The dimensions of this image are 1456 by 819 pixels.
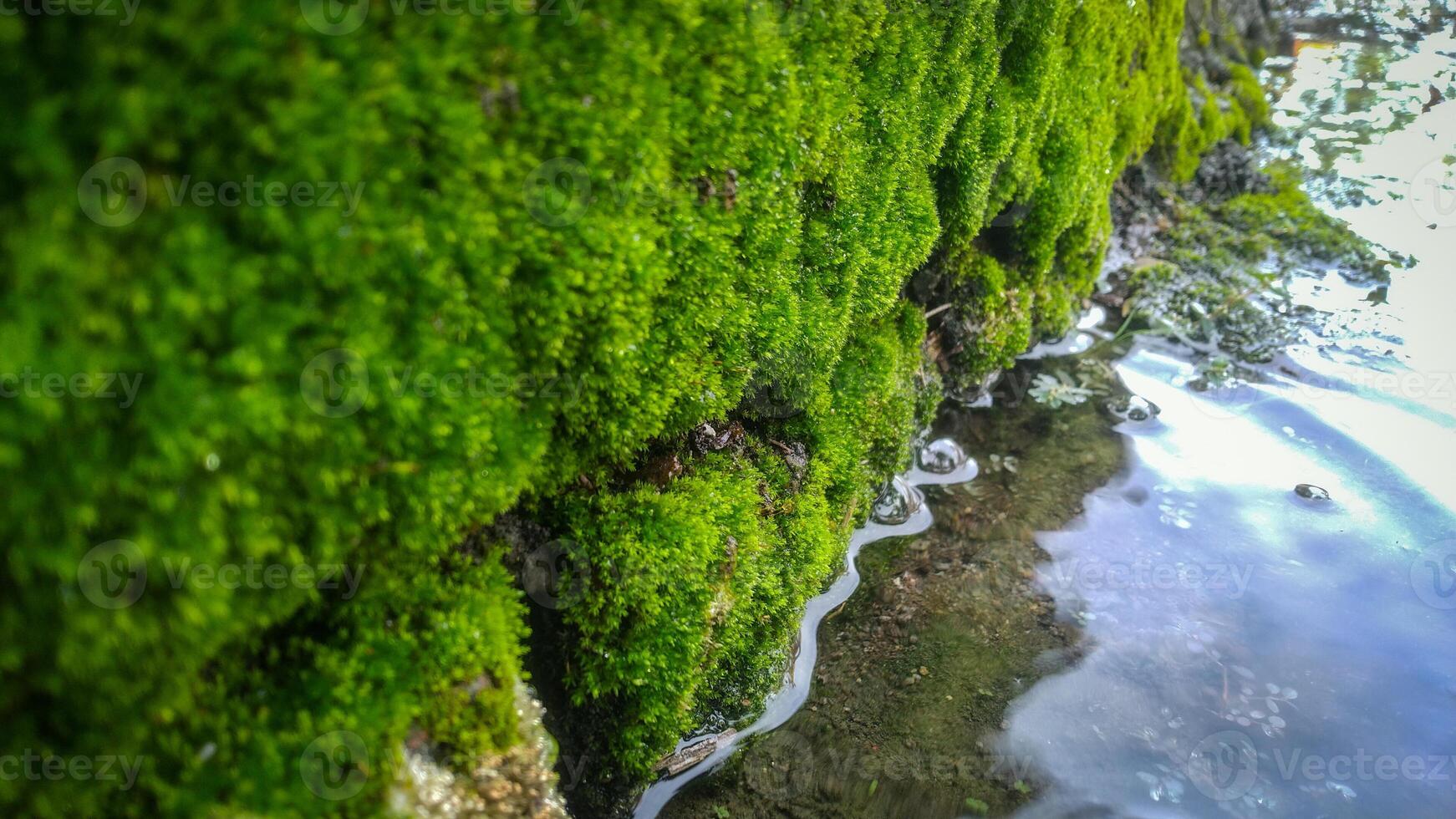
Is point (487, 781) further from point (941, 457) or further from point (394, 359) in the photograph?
point (941, 457)

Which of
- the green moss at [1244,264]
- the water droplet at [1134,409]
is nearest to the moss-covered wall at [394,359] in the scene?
the water droplet at [1134,409]

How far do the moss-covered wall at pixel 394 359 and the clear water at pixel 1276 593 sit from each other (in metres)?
1.99

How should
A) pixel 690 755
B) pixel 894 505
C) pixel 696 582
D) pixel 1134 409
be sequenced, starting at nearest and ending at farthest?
pixel 696 582 → pixel 690 755 → pixel 894 505 → pixel 1134 409

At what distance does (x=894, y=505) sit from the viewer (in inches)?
226

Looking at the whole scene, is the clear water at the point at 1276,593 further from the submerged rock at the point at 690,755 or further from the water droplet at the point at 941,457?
the submerged rock at the point at 690,755

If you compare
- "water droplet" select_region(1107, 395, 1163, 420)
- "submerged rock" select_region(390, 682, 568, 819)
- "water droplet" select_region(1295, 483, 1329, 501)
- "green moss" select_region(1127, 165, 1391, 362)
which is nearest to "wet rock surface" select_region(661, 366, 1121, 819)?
"water droplet" select_region(1107, 395, 1163, 420)

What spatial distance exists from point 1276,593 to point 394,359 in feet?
18.8

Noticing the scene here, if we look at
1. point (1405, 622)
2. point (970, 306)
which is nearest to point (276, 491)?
point (970, 306)

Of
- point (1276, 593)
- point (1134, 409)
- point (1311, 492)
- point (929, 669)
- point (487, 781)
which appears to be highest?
point (487, 781)

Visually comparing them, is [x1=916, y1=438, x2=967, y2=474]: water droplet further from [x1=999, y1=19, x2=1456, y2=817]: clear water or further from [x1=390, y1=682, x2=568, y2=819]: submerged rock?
[x1=390, y1=682, x2=568, y2=819]: submerged rock

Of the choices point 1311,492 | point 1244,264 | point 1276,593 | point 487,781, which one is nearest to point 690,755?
point 487,781

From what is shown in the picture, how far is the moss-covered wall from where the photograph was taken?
1.71 m

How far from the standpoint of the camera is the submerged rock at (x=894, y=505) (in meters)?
5.68

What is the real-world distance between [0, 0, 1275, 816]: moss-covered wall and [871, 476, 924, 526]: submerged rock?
1462mm
